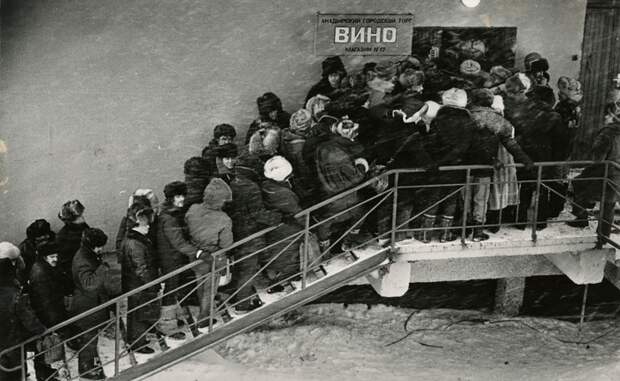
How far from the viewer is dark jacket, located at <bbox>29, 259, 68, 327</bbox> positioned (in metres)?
9.19

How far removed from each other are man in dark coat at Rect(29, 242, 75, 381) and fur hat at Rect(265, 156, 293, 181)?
233cm

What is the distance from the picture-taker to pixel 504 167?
33.8ft

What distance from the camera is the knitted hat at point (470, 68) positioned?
38.1 feet

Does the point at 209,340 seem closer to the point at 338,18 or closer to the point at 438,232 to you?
the point at 438,232

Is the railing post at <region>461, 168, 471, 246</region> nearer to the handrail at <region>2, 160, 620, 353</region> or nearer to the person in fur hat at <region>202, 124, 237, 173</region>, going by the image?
the handrail at <region>2, 160, 620, 353</region>

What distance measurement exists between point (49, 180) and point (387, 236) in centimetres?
427

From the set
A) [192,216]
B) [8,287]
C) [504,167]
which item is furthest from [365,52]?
[8,287]

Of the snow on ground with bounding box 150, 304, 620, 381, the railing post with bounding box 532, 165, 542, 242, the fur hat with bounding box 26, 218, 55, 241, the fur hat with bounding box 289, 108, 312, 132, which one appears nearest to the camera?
the fur hat with bounding box 26, 218, 55, 241

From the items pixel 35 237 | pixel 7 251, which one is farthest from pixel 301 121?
pixel 7 251

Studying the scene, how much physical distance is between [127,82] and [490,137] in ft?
14.8

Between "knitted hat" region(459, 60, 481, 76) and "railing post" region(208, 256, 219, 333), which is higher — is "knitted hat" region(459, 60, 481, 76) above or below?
above

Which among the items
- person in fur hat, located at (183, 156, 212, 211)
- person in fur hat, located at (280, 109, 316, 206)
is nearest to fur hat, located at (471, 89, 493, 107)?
person in fur hat, located at (280, 109, 316, 206)

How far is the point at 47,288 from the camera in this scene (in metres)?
9.23

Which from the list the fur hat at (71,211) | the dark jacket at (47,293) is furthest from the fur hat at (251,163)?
the dark jacket at (47,293)
